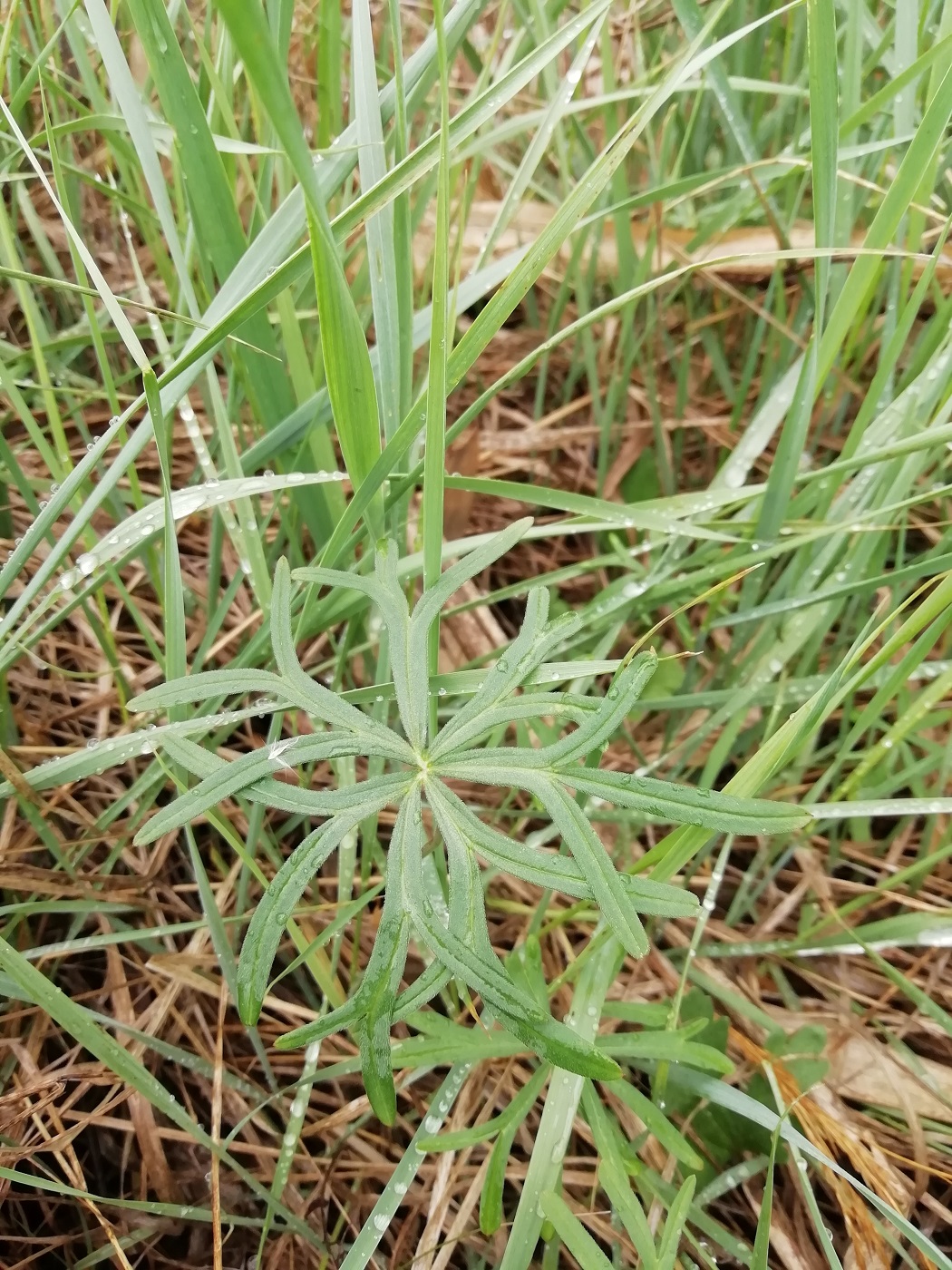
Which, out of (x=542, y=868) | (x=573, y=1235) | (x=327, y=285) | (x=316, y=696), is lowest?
(x=573, y=1235)

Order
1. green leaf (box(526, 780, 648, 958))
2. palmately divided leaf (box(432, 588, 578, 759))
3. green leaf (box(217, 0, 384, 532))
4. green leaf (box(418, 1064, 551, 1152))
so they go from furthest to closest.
Answer: green leaf (box(418, 1064, 551, 1152))
palmately divided leaf (box(432, 588, 578, 759))
green leaf (box(526, 780, 648, 958))
green leaf (box(217, 0, 384, 532))

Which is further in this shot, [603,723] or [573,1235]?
[573,1235]

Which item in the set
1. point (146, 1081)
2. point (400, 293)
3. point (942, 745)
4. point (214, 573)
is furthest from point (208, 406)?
point (942, 745)

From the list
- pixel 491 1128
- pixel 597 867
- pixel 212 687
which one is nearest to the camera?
pixel 597 867

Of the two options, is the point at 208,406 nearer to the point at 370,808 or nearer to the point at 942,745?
the point at 370,808

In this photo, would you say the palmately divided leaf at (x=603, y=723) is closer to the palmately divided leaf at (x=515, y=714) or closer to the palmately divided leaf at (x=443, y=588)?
the palmately divided leaf at (x=515, y=714)

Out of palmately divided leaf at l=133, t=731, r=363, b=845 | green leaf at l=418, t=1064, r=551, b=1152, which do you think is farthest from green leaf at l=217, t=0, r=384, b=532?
green leaf at l=418, t=1064, r=551, b=1152

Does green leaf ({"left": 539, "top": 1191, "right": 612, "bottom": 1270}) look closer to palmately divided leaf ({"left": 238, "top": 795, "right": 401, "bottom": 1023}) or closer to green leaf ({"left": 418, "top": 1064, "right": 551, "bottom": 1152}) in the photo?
green leaf ({"left": 418, "top": 1064, "right": 551, "bottom": 1152})

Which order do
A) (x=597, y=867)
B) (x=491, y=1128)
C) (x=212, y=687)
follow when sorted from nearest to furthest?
(x=597, y=867), (x=212, y=687), (x=491, y=1128)

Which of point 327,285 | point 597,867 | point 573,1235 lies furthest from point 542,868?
point 327,285

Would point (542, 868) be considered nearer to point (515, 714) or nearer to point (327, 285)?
point (515, 714)

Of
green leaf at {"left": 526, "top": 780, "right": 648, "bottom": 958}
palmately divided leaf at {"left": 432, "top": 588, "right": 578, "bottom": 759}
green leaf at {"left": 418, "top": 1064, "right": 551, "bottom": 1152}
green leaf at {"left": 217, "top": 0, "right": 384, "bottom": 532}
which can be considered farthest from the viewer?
green leaf at {"left": 418, "top": 1064, "right": 551, "bottom": 1152}
